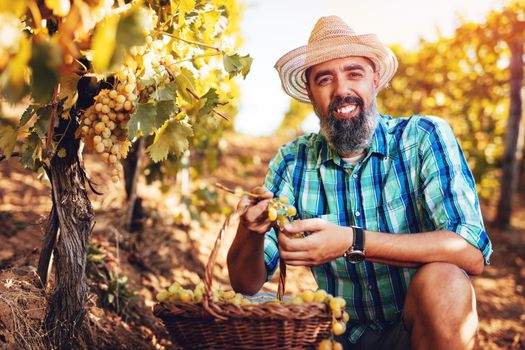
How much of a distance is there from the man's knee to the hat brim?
1.08 meters

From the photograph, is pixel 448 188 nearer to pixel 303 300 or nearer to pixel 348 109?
pixel 348 109

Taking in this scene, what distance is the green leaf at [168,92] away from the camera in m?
1.83

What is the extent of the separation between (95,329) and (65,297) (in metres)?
0.38

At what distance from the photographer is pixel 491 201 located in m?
9.54

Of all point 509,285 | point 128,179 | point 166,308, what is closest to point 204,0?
point 166,308

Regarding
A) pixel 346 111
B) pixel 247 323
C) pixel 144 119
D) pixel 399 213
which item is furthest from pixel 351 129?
pixel 247 323

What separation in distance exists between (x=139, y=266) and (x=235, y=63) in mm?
2084

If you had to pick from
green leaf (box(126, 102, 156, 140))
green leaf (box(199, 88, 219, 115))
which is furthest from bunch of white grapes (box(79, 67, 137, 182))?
green leaf (box(199, 88, 219, 115))

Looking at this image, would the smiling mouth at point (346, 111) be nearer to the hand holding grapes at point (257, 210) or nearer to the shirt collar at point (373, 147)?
the shirt collar at point (373, 147)

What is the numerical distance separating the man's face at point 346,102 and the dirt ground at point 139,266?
126 cm

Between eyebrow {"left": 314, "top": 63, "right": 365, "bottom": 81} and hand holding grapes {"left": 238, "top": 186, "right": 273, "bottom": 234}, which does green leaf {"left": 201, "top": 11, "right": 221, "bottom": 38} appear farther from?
hand holding grapes {"left": 238, "top": 186, "right": 273, "bottom": 234}

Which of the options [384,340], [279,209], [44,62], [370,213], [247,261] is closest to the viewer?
[44,62]

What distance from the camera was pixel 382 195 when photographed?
2348 millimetres

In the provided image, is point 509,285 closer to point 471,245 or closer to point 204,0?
point 471,245
